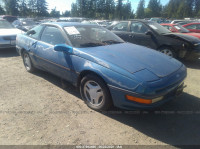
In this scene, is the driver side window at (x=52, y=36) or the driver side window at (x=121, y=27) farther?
the driver side window at (x=121, y=27)

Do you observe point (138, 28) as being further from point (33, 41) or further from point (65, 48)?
point (65, 48)

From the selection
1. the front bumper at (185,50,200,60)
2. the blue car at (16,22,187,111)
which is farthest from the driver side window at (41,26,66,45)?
the front bumper at (185,50,200,60)

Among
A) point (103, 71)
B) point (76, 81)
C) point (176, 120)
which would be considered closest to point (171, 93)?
point (176, 120)

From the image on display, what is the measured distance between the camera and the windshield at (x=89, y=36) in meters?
3.01

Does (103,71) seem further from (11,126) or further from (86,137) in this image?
(11,126)

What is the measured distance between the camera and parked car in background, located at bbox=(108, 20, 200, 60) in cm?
Result: 513

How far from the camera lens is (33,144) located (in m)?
2.05

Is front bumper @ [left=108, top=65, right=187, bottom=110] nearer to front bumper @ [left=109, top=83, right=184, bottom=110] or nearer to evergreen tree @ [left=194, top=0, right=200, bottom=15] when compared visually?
front bumper @ [left=109, top=83, right=184, bottom=110]

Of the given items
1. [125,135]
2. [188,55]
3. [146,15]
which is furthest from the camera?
[146,15]

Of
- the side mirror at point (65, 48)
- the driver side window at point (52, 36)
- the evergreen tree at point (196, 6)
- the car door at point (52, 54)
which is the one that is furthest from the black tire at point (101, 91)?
the evergreen tree at point (196, 6)

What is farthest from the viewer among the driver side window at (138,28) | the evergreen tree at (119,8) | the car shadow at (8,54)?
the evergreen tree at (119,8)

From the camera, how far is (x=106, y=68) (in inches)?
92.7

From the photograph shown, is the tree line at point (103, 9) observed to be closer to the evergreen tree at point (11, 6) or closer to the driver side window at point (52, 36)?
the evergreen tree at point (11, 6)

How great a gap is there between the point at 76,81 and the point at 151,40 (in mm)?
3729
